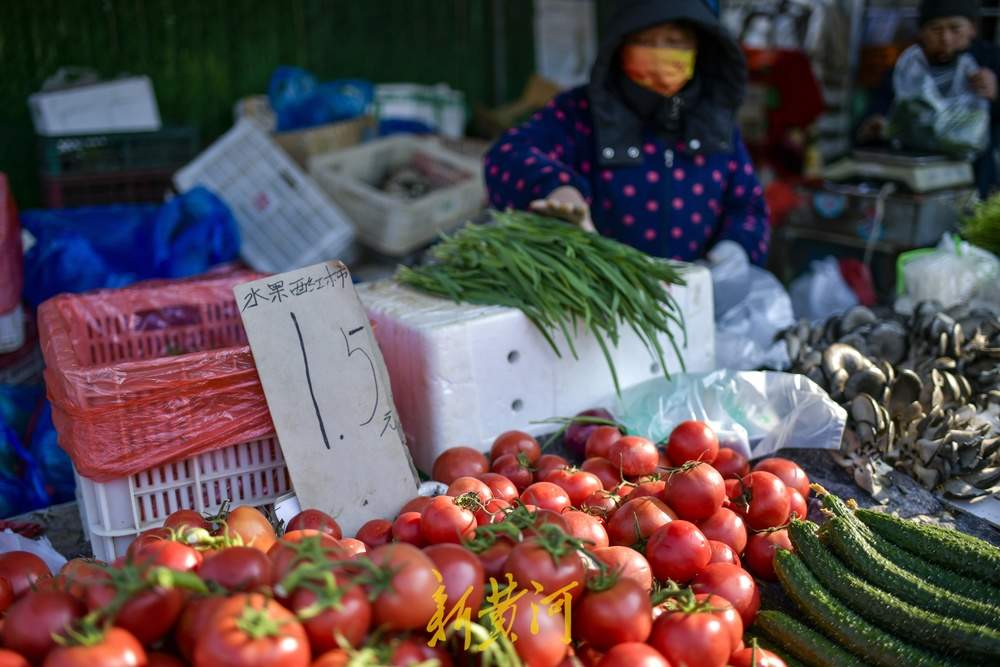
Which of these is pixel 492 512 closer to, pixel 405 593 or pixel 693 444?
pixel 405 593

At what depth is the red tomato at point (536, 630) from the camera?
1317mm

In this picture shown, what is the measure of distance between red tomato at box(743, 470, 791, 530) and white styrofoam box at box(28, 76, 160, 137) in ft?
14.5

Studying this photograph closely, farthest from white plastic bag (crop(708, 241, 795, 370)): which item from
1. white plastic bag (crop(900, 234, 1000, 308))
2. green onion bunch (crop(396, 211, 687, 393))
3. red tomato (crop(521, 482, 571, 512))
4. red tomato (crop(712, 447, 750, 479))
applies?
red tomato (crop(521, 482, 571, 512))

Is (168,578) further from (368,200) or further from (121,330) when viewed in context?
(368,200)

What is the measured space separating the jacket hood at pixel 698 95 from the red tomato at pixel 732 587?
77.8 inches

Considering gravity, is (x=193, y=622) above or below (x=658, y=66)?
below

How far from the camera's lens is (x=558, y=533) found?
4.72 ft

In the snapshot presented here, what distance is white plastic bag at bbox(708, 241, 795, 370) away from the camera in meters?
3.01

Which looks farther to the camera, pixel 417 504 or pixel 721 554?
pixel 417 504

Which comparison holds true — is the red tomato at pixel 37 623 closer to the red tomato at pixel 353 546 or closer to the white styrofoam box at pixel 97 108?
the red tomato at pixel 353 546

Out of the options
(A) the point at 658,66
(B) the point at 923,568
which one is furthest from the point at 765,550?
(A) the point at 658,66

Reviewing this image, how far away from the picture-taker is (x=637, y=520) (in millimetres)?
1810

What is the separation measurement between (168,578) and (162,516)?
82 cm

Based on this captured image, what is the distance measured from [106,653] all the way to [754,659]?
Answer: 3.40 feet
